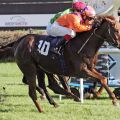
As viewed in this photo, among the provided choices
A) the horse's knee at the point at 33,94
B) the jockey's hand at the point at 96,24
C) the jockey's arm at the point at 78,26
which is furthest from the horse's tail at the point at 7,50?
the jockey's hand at the point at 96,24

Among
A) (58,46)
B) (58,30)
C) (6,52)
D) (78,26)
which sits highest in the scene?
(78,26)

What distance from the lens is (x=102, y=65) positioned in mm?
12602

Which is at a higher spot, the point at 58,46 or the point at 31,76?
the point at 58,46

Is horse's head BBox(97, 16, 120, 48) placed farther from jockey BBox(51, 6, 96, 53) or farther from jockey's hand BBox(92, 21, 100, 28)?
jockey BBox(51, 6, 96, 53)

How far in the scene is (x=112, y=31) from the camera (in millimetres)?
9461

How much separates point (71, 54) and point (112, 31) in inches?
36.2

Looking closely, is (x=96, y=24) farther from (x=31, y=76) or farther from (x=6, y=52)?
(x=6, y=52)

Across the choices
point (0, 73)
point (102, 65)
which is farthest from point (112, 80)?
point (0, 73)

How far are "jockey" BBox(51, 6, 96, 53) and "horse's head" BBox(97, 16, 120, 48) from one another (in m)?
0.37

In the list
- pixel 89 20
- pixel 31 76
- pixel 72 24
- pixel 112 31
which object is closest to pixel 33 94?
pixel 31 76

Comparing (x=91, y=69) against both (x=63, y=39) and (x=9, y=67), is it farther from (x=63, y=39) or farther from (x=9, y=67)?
(x=9, y=67)

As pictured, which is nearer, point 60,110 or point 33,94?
point 60,110

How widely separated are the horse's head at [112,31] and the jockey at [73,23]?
1.21 ft

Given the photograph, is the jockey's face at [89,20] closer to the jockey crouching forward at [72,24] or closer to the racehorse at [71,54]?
the jockey crouching forward at [72,24]
